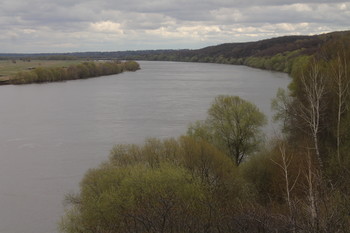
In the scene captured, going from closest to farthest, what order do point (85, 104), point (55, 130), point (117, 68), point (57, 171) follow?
point (57, 171) → point (55, 130) → point (85, 104) → point (117, 68)

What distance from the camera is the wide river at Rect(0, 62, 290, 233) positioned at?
33.3ft

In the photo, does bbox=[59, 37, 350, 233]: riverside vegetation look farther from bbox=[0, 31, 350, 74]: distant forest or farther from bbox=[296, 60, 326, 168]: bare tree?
bbox=[0, 31, 350, 74]: distant forest

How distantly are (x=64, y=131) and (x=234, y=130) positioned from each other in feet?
26.4

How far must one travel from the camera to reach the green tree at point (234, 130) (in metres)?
12.2

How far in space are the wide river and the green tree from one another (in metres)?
2.49

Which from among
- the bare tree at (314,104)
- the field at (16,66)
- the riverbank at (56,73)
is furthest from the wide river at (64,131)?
the field at (16,66)

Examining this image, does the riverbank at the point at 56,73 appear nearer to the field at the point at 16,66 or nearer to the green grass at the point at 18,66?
the field at the point at 16,66

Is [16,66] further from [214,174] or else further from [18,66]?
[214,174]

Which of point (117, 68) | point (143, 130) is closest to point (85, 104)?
point (143, 130)

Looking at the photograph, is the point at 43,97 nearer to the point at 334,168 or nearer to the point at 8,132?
the point at 8,132

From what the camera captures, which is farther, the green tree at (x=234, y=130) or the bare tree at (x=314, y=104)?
the green tree at (x=234, y=130)

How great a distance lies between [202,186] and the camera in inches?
324

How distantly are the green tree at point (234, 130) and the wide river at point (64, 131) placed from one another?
8.16ft

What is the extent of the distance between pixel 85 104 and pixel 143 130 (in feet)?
29.6
